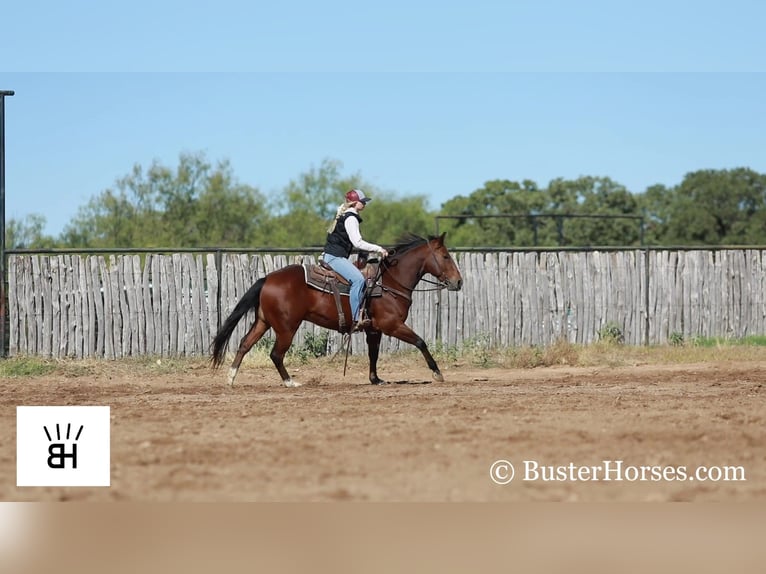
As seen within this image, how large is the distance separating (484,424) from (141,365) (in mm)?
10305

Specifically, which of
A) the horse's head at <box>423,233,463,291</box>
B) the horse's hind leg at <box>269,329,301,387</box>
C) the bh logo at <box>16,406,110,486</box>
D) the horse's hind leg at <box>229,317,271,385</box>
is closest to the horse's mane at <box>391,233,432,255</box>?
the horse's head at <box>423,233,463,291</box>

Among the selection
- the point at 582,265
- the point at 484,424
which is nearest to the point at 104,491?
the point at 484,424

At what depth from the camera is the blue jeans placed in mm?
15488

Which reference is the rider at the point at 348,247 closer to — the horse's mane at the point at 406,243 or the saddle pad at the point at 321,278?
the saddle pad at the point at 321,278

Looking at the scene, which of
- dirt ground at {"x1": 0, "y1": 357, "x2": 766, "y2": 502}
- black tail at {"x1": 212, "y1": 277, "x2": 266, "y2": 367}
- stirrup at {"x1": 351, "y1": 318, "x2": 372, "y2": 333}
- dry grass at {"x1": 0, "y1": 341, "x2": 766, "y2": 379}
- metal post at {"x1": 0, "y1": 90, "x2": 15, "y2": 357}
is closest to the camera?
dirt ground at {"x1": 0, "y1": 357, "x2": 766, "y2": 502}

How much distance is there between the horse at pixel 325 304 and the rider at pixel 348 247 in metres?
0.27

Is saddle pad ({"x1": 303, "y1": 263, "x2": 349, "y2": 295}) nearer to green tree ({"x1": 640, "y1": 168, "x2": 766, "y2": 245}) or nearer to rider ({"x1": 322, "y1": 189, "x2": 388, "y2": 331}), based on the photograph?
rider ({"x1": 322, "y1": 189, "x2": 388, "y2": 331})

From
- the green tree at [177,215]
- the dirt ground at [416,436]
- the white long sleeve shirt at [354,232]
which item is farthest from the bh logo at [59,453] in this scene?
the green tree at [177,215]

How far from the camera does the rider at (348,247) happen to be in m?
15.2

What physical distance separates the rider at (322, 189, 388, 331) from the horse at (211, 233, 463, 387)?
0.27 meters

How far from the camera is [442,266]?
16219mm

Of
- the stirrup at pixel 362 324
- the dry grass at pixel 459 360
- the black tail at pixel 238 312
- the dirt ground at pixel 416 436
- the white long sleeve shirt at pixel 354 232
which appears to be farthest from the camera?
the dry grass at pixel 459 360

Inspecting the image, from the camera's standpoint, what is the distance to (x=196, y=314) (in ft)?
68.4

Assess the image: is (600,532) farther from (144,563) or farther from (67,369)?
(67,369)
